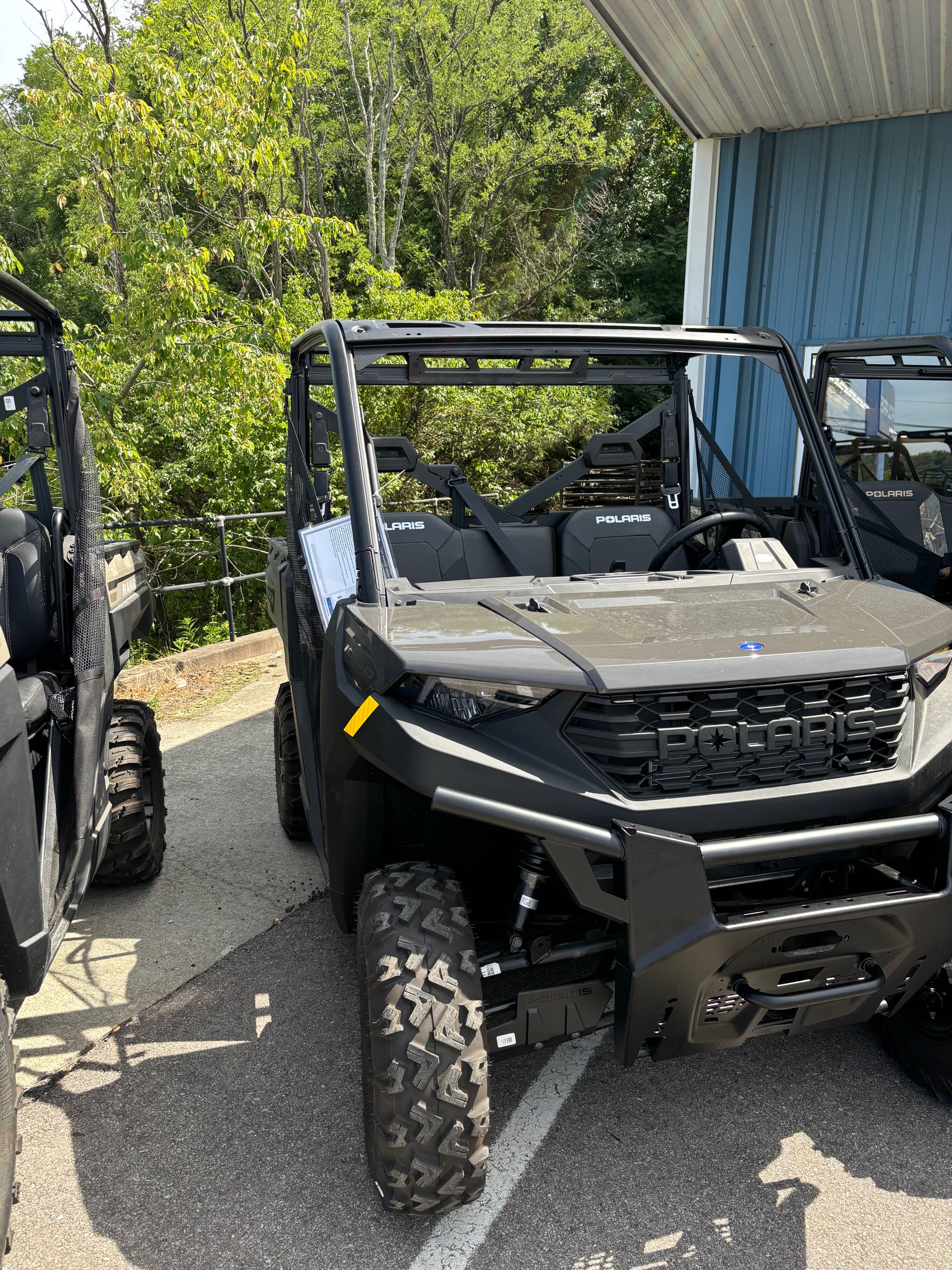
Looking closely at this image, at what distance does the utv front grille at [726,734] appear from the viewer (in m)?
2.10

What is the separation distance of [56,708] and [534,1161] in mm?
1870

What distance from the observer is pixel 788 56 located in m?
7.43

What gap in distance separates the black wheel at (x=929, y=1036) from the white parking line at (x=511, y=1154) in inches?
34.3

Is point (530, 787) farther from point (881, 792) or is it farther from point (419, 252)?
point (419, 252)

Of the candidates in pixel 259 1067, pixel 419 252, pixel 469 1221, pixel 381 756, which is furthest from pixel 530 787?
pixel 419 252

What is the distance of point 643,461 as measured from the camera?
A: 3883 millimetres

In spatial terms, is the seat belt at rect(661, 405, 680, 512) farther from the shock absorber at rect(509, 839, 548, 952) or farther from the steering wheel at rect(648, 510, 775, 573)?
the shock absorber at rect(509, 839, 548, 952)

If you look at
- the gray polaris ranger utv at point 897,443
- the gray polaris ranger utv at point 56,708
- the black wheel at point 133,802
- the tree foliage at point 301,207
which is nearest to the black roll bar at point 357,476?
the gray polaris ranger utv at point 56,708

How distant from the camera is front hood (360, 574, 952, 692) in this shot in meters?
2.11

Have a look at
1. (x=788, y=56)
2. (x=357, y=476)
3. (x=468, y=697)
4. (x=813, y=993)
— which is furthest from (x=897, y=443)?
(x=468, y=697)

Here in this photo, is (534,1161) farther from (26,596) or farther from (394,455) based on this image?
(26,596)

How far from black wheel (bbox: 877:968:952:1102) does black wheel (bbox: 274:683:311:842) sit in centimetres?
243

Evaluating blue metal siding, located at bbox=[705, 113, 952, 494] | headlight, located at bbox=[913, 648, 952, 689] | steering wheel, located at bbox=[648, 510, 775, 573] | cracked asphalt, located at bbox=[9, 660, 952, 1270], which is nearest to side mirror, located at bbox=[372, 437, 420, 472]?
steering wheel, located at bbox=[648, 510, 775, 573]

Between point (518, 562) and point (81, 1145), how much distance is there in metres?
2.28
